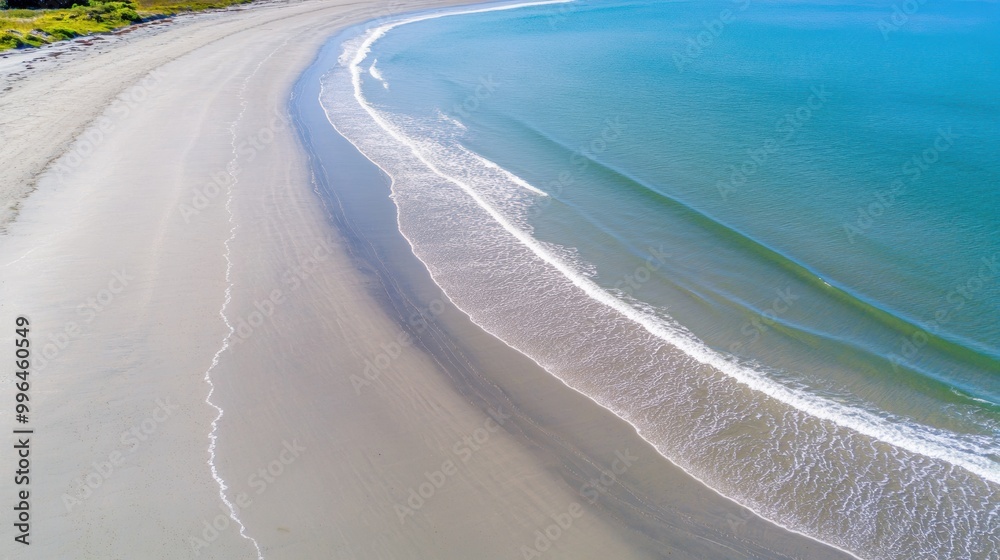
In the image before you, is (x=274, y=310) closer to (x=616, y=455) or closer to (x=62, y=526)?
(x=62, y=526)

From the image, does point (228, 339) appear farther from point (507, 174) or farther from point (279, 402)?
point (507, 174)

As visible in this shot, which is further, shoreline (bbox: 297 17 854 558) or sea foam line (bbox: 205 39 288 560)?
shoreline (bbox: 297 17 854 558)

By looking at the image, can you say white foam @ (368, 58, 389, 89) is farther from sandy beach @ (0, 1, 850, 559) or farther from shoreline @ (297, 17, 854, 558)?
shoreline @ (297, 17, 854, 558)

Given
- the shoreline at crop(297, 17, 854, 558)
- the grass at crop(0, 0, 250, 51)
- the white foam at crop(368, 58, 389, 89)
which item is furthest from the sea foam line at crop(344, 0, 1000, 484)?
the grass at crop(0, 0, 250, 51)

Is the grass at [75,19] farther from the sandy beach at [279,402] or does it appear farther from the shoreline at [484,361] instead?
the shoreline at [484,361]

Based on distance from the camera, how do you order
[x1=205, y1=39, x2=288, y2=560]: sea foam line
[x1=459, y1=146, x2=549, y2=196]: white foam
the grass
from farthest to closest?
the grass
[x1=459, y1=146, x2=549, y2=196]: white foam
[x1=205, y1=39, x2=288, y2=560]: sea foam line

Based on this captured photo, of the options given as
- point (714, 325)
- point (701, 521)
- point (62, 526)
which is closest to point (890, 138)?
point (714, 325)
